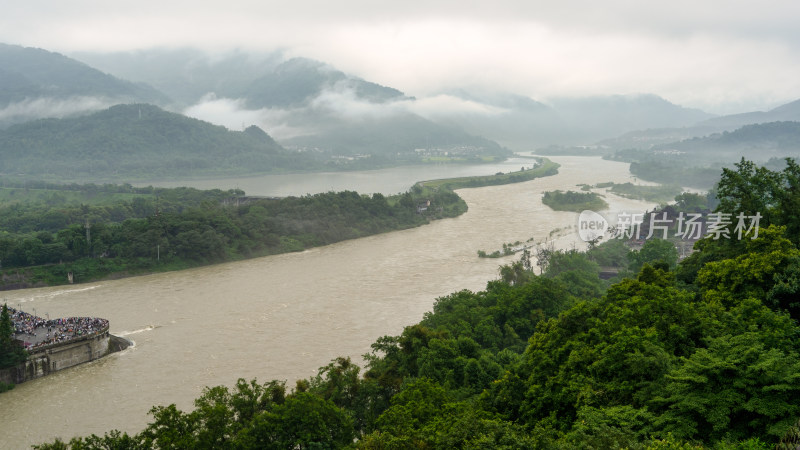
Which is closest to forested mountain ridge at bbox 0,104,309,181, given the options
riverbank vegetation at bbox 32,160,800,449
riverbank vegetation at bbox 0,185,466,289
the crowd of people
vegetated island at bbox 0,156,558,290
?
vegetated island at bbox 0,156,558,290

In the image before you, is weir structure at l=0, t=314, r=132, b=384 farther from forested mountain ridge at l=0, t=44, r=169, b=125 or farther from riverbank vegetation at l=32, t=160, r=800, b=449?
forested mountain ridge at l=0, t=44, r=169, b=125

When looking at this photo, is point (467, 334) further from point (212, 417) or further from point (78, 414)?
point (78, 414)

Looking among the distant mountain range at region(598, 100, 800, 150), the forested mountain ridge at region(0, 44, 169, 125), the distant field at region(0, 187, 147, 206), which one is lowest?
the distant field at region(0, 187, 147, 206)

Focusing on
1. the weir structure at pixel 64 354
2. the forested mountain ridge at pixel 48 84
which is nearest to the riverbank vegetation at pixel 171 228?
the weir structure at pixel 64 354

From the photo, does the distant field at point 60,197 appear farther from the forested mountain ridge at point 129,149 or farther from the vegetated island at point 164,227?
the forested mountain ridge at point 129,149

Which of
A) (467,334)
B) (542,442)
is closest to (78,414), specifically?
(467,334)

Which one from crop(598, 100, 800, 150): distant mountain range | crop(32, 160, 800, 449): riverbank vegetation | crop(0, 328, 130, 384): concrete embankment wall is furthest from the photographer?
crop(598, 100, 800, 150): distant mountain range

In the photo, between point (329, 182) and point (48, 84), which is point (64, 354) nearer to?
point (329, 182)
